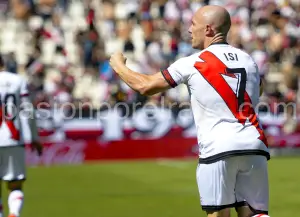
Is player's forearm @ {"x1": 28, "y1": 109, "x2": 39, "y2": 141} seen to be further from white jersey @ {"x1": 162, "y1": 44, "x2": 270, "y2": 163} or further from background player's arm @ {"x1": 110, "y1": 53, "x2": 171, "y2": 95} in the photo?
white jersey @ {"x1": 162, "y1": 44, "x2": 270, "y2": 163}

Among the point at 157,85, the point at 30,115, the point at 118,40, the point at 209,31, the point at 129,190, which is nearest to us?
the point at 157,85

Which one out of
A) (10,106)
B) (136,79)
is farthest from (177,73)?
(10,106)

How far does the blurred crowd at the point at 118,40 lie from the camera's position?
23688 mm

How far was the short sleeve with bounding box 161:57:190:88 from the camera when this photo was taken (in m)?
6.45

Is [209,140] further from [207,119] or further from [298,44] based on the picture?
[298,44]

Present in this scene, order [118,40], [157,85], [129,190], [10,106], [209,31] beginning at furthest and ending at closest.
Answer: [118,40] → [129,190] → [10,106] → [209,31] → [157,85]

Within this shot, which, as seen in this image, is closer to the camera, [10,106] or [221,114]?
[221,114]

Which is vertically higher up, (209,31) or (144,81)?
(209,31)

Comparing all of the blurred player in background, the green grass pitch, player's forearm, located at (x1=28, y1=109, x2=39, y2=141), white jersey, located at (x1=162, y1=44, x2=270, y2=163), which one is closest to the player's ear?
the blurred player in background

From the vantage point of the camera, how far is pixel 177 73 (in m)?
6.48

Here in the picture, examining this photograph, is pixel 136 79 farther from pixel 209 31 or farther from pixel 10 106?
pixel 10 106

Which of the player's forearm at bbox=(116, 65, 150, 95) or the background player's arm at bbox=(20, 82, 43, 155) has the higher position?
the player's forearm at bbox=(116, 65, 150, 95)

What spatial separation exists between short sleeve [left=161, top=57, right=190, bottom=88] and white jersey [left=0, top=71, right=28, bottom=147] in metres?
4.18

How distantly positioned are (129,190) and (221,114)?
350 inches
